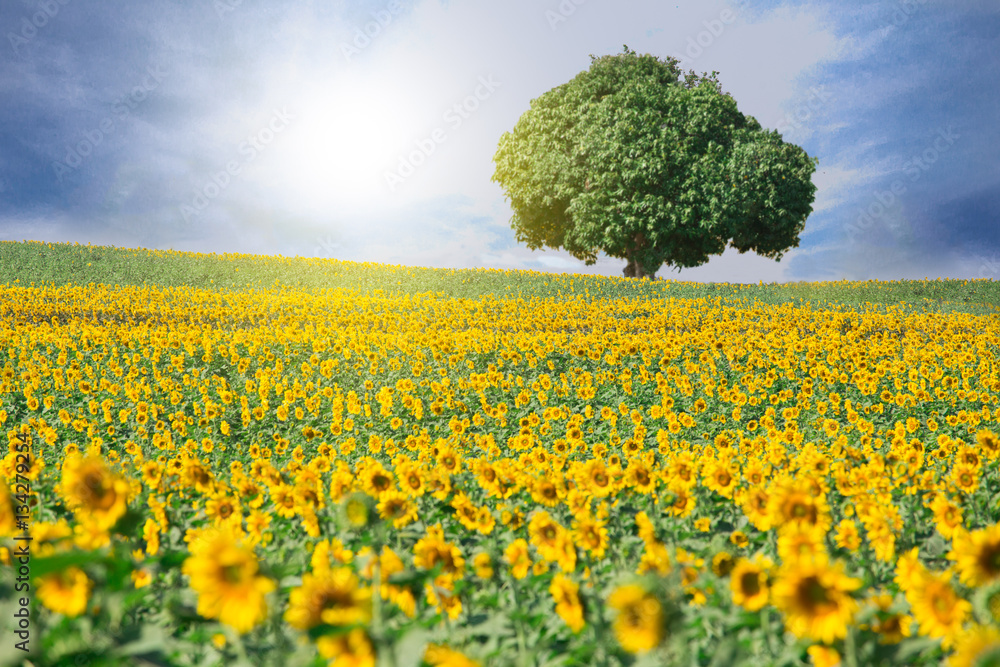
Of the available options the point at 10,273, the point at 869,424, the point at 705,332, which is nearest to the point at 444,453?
the point at 869,424

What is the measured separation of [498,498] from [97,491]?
3.64 metres

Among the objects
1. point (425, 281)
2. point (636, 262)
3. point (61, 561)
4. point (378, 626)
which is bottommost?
point (378, 626)

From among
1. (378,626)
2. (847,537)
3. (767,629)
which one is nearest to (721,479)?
(847,537)

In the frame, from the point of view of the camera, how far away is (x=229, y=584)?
6.07 ft

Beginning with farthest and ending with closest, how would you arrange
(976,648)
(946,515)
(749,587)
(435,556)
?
(946,515) < (435,556) < (749,587) < (976,648)

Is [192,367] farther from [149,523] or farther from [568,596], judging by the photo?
[568,596]

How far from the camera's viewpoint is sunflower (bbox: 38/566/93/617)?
208 centimetres

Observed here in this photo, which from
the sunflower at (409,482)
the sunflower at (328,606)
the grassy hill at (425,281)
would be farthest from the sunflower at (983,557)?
the grassy hill at (425,281)

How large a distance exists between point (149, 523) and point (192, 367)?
871 centimetres

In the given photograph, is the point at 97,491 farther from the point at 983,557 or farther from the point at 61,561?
the point at 983,557

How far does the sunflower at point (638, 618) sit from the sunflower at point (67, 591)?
1868 mm

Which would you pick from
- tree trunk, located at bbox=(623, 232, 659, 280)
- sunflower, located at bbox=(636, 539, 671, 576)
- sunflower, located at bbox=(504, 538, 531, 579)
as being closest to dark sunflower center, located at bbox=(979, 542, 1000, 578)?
sunflower, located at bbox=(636, 539, 671, 576)

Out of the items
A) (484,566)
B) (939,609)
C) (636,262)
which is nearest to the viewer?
(939,609)

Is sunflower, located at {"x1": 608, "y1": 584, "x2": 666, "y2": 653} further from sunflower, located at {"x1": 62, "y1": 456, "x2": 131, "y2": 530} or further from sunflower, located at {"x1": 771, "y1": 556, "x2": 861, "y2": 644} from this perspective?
sunflower, located at {"x1": 62, "y1": 456, "x2": 131, "y2": 530}
